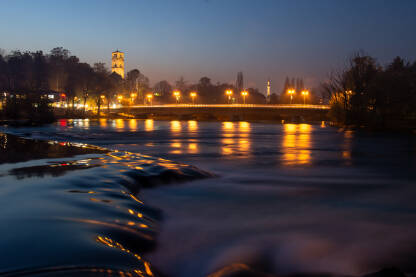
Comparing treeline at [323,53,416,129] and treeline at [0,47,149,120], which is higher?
treeline at [0,47,149,120]

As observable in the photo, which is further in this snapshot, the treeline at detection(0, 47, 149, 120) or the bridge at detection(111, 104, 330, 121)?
the treeline at detection(0, 47, 149, 120)

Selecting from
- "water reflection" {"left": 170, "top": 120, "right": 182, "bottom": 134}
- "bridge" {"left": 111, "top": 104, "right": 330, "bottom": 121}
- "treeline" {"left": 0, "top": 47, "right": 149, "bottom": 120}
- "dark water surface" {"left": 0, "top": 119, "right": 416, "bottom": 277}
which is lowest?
"dark water surface" {"left": 0, "top": 119, "right": 416, "bottom": 277}

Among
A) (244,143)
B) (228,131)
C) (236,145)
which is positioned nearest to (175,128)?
(228,131)

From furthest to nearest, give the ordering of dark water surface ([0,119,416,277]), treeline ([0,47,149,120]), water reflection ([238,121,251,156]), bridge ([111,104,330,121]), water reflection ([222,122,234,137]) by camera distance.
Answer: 1. treeline ([0,47,149,120])
2. bridge ([111,104,330,121])
3. water reflection ([222,122,234,137])
4. water reflection ([238,121,251,156])
5. dark water surface ([0,119,416,277])

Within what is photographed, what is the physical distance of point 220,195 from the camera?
35.3 feet

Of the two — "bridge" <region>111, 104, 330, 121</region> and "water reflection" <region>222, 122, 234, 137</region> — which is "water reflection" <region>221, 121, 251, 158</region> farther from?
"bridge" <region>111, 104, 330, 121</region>

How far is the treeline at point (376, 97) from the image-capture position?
4588cm

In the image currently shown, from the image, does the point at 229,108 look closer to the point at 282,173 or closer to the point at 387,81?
the point at 387,81

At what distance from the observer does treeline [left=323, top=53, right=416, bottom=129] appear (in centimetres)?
4588

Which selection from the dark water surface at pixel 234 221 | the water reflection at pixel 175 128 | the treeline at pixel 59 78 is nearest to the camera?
the dark water surface at pixel 234 221

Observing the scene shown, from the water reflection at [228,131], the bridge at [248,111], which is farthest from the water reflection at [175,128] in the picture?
the bridge at [248,111]

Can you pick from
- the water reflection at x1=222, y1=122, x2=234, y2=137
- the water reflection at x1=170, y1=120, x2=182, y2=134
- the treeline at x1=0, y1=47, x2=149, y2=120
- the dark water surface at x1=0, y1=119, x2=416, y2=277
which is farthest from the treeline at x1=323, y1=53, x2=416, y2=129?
the treeline at x1=0, y1=47, x2=149, y2=120

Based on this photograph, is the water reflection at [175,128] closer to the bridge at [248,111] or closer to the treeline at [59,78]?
the bridge at [248,111]

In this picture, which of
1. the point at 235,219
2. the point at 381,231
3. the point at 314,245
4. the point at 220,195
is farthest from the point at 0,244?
the point at 381,231
